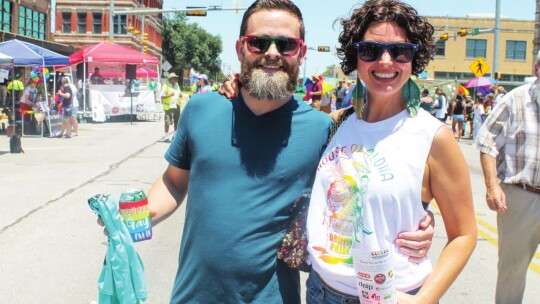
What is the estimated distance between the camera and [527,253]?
4148mm

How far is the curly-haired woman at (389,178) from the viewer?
6.73 ft

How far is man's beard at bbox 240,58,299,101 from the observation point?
240cm

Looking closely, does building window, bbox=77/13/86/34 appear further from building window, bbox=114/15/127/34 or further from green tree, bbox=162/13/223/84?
green tree, bbox=162/13/223/84

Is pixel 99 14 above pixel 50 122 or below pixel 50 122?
above

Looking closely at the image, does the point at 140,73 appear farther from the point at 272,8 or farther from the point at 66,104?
the point at 272,8

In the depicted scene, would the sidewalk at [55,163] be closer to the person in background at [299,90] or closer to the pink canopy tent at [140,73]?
the person in background at [299,90]

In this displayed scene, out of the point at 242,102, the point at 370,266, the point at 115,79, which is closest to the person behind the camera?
the point at 370,266

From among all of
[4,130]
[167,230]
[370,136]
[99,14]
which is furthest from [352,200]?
[99,14]

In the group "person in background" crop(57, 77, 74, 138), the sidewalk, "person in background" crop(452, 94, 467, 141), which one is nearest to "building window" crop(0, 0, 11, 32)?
the sidewalk

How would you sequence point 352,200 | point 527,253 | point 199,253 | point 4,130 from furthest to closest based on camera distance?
point 4,130 → point 527,253 → point 199,253 → point 352,200

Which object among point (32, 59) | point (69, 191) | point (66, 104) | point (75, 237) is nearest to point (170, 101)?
point (66, 104)

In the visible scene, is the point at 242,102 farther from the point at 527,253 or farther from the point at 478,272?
the point at 478,272

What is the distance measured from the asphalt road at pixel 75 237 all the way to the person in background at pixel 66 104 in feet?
15.8

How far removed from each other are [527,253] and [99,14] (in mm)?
64247
